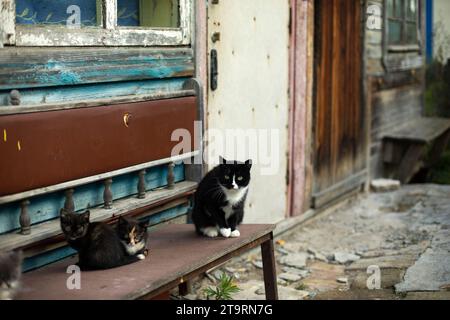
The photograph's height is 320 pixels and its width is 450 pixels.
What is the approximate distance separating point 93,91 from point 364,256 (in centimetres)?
329

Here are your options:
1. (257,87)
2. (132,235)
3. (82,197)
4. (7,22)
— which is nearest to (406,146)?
(257,87)

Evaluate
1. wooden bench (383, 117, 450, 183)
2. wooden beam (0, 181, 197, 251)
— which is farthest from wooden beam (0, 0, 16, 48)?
wooden bench (383, 117, 450, 183)

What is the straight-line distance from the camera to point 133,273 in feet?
11.3

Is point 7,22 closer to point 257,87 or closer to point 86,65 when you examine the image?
point 86,65

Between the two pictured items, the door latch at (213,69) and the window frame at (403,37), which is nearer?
the door latch at (213,69)

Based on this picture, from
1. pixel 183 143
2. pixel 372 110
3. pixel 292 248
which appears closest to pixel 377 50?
pixel 372 110

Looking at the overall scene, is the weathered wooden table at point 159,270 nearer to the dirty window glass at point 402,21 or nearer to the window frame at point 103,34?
the window frame at point 103,34

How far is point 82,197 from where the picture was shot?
402 centimetres

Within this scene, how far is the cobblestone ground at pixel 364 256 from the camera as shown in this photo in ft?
Result: 16.8

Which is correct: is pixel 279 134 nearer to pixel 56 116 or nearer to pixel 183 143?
pixel 183 143

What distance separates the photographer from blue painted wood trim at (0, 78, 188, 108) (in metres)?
3.60

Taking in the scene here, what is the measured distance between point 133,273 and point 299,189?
3837mm

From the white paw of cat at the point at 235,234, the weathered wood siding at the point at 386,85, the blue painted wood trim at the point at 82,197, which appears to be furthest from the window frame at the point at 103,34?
the weathered wood siding at the point at 386,85

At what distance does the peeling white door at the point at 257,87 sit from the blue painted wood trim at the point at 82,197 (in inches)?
33.0
